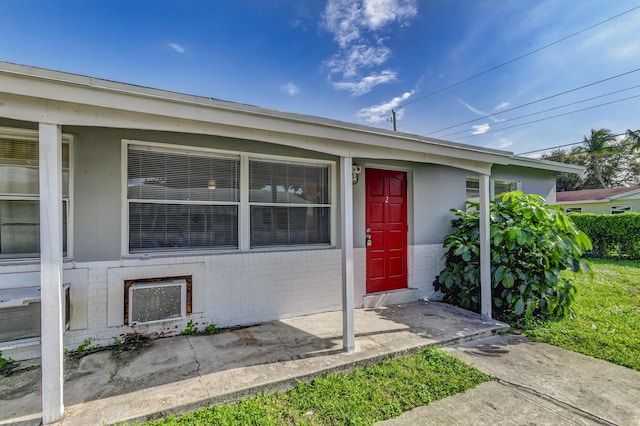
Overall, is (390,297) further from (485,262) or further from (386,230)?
(485,262)

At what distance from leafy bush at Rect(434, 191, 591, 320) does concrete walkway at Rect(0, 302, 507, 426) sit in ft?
2.10

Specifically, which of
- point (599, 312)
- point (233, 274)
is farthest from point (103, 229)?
point (599, 312)

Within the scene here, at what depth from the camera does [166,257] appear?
3.63 m

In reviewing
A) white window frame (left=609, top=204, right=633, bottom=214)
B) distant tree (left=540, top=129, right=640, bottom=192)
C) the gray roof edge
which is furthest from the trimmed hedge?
distant tree (left=540, top=129, right=640, bottom=192)

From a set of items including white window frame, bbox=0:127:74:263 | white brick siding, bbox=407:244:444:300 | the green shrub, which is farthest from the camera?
white brick siding, bbox=407:244:444:300

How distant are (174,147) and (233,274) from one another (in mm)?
1790

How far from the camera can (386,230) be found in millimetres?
5172

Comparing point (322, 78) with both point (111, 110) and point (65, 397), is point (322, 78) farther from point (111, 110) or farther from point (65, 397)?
point (65, 397)

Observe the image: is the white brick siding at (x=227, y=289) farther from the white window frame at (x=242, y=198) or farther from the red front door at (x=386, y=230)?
the red front door at (x=386, y=230)

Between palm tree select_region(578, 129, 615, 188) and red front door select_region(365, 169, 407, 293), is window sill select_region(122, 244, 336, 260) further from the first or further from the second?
palm tree select_region(578, 129, 615, 188)

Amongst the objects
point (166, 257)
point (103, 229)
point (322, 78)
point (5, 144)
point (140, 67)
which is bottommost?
point (166, 257)

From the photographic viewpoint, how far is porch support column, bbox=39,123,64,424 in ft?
6.87

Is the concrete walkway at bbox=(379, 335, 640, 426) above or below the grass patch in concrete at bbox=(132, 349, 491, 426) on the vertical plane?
below

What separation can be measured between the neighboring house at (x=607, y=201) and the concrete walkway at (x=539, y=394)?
A: 20036mm
